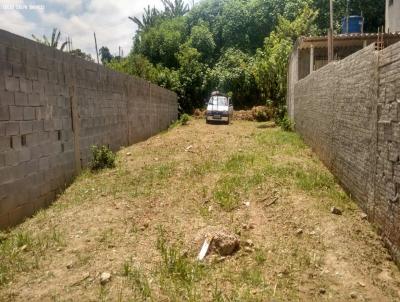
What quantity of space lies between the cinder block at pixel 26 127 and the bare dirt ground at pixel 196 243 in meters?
1.28

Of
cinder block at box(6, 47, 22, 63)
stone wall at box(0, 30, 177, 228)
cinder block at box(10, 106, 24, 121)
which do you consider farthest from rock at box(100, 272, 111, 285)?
cinder block at box(6, 47, 22, 63)

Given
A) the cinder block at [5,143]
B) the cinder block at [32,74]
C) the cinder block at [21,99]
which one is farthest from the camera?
the cinder block at [32,74]

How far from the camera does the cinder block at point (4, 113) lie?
16.0ft

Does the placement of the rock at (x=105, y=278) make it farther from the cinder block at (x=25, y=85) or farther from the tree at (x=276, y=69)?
the tree at (x=276, y=69)

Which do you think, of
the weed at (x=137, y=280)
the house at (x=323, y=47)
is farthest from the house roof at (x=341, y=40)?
the weed at (x=137, y=280)

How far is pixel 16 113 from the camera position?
5.20 meters

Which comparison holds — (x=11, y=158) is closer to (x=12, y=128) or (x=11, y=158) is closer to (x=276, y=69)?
(x=12, y=128)

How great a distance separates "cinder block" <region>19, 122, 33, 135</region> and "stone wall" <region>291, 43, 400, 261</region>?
4.92 meters

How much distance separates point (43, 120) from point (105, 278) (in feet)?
11.5

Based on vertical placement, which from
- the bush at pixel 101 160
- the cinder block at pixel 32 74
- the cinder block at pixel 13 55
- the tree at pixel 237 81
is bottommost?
the bush at pixel 101 160

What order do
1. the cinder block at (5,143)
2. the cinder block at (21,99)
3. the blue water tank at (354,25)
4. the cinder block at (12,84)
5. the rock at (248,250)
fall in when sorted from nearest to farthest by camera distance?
the rock at (248,250) → the cinder block at (5,143) → the cinder block at (12,84) → the cinder block at (21,99) → the blue water tank at (354,25)

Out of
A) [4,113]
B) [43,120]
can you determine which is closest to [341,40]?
[43,120]

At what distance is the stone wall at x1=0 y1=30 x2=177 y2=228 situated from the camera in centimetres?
501

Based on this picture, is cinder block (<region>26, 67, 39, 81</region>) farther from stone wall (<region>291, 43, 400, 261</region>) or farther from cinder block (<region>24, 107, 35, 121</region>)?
stone wall (<region>291, 43, 400, 261</region>)
